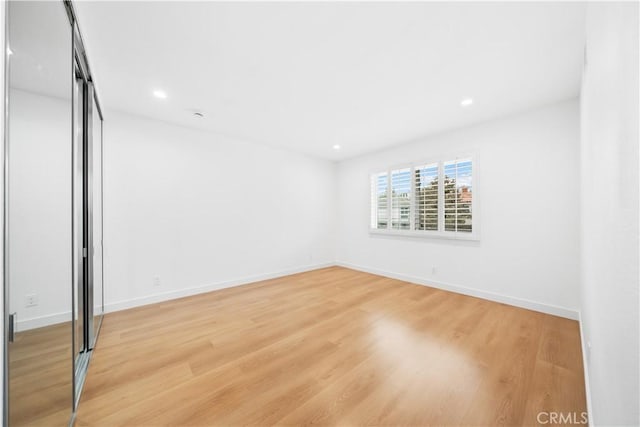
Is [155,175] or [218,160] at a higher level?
[218,160]

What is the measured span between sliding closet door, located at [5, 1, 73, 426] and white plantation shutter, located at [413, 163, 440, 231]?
13.7ft

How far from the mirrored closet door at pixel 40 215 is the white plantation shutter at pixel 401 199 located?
4237 millimetres

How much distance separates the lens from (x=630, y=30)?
0.50 m

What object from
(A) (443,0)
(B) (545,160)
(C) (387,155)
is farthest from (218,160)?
(B) (545,160)

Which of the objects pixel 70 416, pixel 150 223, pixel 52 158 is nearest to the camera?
pixel 52 158

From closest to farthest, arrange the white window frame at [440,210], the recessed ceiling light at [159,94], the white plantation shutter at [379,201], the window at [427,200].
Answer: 1. the recessed ceiling light at [159,94]
2. the white window frame at [440,210]
3. the window at [427,200]
4. the white plantation shutter at [379,201]

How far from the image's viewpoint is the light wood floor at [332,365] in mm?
1448

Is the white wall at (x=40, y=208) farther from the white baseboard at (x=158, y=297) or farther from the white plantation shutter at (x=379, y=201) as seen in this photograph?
the white plantation shutter at (x=379, y=201)

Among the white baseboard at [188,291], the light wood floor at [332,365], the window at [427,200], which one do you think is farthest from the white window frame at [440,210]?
the white baseboard at [188,291]

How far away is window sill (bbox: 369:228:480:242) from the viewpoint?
3.48 m

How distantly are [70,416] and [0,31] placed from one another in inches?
75.2

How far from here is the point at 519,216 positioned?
3068mm

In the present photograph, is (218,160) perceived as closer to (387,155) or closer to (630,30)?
(387,155)

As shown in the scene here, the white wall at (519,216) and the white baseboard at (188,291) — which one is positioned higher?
the white wall at (519,216)
